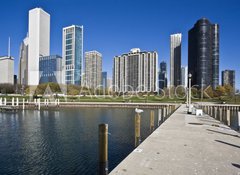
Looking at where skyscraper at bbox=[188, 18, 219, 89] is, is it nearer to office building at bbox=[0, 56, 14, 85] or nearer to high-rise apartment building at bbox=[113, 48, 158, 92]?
high-rise apartment building at bbox=[113, 48, 158, 92]

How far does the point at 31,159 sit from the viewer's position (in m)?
12.7

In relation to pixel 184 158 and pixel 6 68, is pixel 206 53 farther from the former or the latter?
pixel 6 68

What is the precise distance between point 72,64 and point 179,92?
116m

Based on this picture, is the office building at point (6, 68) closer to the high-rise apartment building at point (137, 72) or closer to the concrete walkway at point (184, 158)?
the high-rise apartment building at point (137, 72)

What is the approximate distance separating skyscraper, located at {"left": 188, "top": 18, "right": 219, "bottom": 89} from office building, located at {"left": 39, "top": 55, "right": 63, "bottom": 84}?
3727 inches

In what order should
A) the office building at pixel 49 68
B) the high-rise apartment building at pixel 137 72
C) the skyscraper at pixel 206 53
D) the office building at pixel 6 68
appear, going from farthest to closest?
1. the office building at pixel 6 68
2. the high-rise apartment building at pixel 137 72
3. the office building at pixel 49 68
4. the skyscraper at pixel 206 53

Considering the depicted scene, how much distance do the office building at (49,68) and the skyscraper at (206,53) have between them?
94671 millimetres

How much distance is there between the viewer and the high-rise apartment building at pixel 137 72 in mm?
168250

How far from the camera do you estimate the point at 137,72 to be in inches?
6752

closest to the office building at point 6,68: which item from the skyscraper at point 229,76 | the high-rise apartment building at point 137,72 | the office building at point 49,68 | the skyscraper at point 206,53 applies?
the office building at point 49,68

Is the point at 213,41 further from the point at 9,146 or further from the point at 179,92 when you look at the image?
the point at 9,146

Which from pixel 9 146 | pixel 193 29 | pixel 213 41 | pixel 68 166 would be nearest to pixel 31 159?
pixel 68 166

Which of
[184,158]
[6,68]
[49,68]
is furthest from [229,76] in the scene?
[184,158]

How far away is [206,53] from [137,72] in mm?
53032
